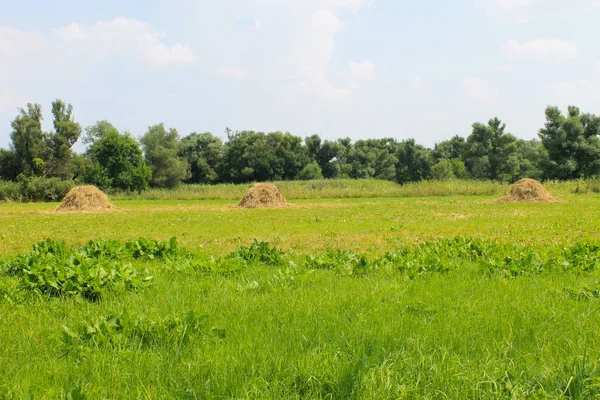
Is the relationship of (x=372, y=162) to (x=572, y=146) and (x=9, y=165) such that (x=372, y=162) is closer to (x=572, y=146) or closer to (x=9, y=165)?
(x=572, y=146)

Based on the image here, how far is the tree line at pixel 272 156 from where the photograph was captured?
4994cm

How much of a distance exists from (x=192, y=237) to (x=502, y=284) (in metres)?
8.58

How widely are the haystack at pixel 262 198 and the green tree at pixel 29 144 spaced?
35.1m

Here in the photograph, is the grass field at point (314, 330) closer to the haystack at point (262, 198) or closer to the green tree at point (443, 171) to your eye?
the haystack at point (262, 198)

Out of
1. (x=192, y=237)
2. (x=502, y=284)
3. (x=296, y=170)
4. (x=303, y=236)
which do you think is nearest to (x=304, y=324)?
(x=502, y=284)

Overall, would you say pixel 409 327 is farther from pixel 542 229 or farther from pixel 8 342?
pixel 542 229

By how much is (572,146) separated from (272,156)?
4469 centimetres

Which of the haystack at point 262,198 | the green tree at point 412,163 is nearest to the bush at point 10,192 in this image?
the haystack at point 262,198

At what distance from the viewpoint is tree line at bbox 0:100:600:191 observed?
164 feet

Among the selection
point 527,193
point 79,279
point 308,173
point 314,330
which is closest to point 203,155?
point 308,173

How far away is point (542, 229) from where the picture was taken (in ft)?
39.6

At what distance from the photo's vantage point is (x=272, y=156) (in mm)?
76312

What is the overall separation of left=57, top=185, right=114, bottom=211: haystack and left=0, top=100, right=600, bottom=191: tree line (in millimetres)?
19721

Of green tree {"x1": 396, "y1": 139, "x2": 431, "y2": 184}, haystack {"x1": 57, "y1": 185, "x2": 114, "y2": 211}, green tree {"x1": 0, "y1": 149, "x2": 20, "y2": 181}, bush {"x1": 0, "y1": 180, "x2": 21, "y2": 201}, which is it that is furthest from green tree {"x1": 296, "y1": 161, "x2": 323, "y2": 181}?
haystack {"x1": 57, "y1": 185, "x2": 114, "y2": 211}
